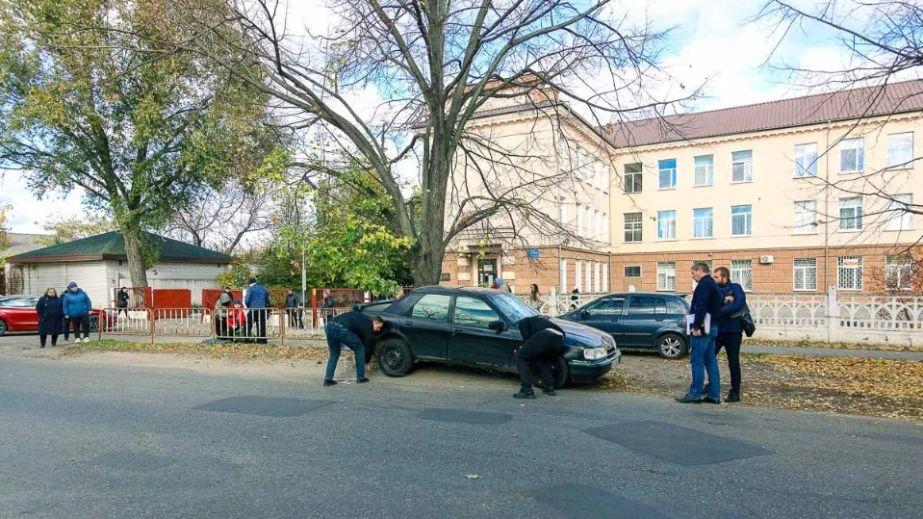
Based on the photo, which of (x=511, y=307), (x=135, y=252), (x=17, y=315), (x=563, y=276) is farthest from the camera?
(x=563, y=276)

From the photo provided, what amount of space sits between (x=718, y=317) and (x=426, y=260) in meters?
7.04

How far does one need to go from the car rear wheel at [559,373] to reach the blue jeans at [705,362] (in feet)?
6.10

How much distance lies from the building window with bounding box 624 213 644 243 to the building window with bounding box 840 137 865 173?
12.1 meters

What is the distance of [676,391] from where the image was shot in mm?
9219

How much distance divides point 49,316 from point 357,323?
11232mm

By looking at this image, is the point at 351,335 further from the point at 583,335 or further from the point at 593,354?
the point at 593,354

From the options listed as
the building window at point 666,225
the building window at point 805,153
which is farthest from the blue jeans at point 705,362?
the building window at point 666,225

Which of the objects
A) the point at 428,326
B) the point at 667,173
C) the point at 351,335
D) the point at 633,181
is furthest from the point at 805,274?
the point at 351,335

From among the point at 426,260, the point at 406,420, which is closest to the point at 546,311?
the point at 426,260

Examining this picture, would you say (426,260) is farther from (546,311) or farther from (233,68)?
(546,311)

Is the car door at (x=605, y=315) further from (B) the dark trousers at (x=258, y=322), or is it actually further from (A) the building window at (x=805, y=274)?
(A) the building window at (x=805, y=274)

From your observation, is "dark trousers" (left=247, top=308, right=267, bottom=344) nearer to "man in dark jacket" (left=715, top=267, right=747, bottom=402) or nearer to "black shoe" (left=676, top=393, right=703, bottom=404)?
"black shoe" (left=676, top=393, right=703, bottom=404)

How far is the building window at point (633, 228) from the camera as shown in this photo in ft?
135

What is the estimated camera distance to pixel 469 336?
973 centimetres
